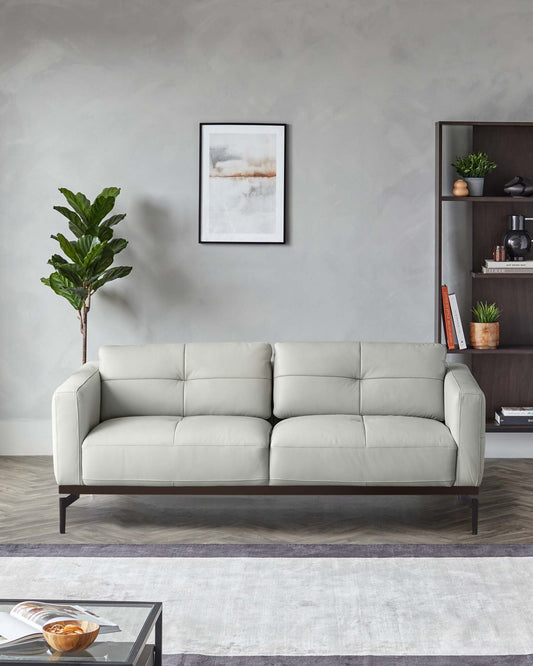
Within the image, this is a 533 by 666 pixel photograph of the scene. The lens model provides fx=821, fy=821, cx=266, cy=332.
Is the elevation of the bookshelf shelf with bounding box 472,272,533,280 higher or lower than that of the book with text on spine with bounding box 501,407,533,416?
higher

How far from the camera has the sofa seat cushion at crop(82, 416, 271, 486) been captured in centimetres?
375


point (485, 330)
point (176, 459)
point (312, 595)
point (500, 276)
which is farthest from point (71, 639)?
point (500, 276)

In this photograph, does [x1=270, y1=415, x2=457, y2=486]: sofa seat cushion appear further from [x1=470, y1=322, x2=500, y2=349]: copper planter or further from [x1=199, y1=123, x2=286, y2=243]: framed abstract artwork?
[x1=199, y1=123, x2=286, y2=243]: framed abstract artwork

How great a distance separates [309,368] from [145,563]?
4.59ft

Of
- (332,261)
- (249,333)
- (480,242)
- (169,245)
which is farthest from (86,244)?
(480,242)

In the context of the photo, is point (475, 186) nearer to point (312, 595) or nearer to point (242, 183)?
point (242, 183)

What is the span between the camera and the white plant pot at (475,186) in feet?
16.3

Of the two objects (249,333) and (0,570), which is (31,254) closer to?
(249,333)

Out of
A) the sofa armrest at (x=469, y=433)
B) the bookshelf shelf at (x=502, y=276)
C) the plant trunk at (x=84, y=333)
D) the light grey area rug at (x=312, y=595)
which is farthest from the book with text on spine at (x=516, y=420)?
the plant trunk at (x=84, y=333)

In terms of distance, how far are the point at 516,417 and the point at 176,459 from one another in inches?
91.0

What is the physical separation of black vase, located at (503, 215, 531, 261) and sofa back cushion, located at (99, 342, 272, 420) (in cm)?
173

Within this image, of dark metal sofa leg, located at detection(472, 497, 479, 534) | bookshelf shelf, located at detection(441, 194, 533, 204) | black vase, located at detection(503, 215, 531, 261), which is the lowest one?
dark metal sofa leg, located at detection(472, 497, 479, 534)

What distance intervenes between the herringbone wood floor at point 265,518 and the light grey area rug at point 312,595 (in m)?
0.20

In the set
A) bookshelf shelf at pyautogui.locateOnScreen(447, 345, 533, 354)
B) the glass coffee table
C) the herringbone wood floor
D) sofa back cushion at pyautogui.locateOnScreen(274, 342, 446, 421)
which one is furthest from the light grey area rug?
bookshelf shelf at pyautogui.locateOnScreen(447, 345, 533, 354)
